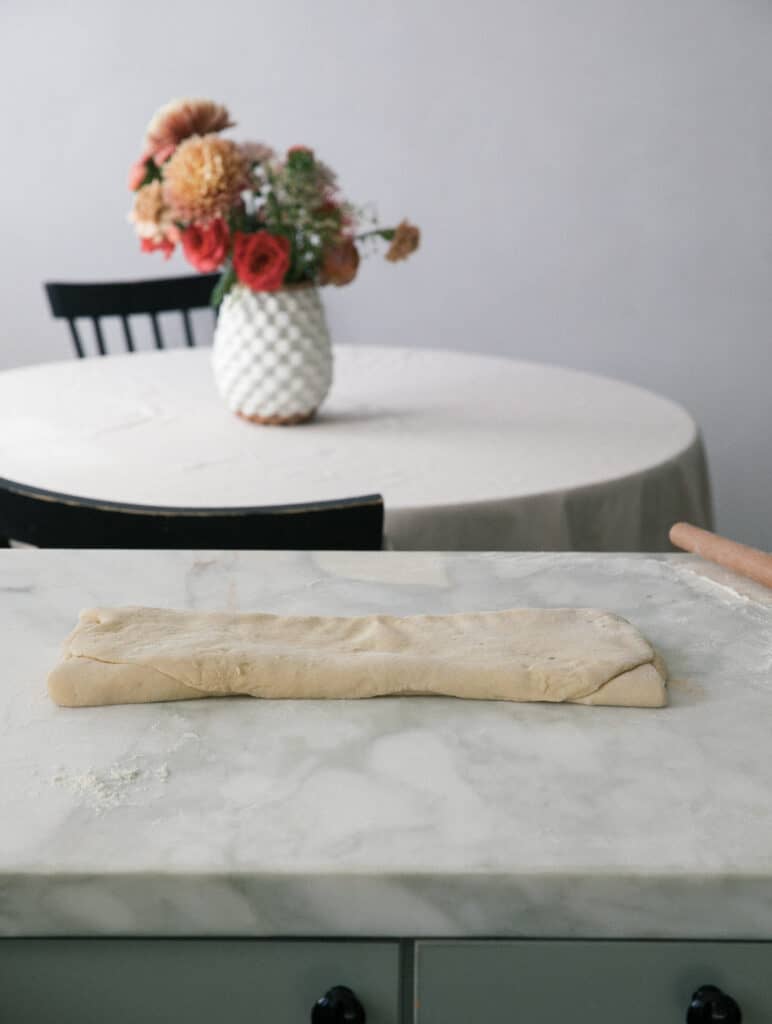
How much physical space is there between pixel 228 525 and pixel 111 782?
488 millimetres

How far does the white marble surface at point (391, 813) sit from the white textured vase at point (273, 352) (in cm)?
111

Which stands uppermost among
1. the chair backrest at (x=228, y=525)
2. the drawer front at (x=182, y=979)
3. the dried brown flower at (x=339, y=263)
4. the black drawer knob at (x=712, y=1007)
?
the dried brown flower at (x=339, y=263)

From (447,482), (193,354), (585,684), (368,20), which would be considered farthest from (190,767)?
(368,20)

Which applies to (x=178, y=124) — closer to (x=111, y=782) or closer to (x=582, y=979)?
(x=111, y=782)

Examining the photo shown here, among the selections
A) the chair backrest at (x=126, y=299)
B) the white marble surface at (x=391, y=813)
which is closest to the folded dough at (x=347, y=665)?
the white marble surface at (x=391, y=813)

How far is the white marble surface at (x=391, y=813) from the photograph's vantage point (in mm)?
597

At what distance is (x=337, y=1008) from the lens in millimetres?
644

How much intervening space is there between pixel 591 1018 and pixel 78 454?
4.36 ft

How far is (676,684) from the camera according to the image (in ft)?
2.63

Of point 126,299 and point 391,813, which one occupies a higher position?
point 391,813

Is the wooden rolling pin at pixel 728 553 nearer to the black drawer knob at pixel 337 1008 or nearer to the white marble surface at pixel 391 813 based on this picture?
the white marble surface at pixel 391 813

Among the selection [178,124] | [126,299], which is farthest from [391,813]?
[126,299]

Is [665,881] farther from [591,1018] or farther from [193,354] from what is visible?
[193,354]

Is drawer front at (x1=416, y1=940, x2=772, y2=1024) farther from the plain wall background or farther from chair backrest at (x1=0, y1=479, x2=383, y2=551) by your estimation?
the plain wall background
